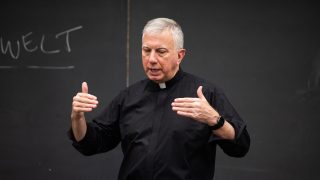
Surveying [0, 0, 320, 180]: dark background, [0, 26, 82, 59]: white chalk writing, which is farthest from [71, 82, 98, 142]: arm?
[0, 26, 82, 59]: white chalk writing

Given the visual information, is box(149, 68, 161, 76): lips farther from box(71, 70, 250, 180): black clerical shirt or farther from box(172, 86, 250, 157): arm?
box(172, 86, 250, 157): arm

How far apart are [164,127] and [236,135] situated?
0.38 meters

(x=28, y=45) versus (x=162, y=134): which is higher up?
(x=28, y=45)

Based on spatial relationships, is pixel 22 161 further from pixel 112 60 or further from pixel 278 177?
pixel 278 177

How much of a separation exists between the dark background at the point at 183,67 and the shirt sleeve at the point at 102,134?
0.89 m

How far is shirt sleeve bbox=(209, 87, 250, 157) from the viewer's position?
188 cm

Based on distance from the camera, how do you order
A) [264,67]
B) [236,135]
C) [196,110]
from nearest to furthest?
[196,110], [236,135], [264,67]

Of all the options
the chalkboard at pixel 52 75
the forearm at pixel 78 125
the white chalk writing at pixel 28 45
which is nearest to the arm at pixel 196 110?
the forearm at pixel 78 125

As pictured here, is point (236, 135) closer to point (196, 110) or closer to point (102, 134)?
point (196, 110)

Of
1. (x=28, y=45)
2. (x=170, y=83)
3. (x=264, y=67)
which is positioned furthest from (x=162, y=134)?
(x=28, y=45)

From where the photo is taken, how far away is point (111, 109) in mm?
2250

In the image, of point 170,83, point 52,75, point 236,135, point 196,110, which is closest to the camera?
point 196,110

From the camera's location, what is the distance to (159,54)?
6.63 ft

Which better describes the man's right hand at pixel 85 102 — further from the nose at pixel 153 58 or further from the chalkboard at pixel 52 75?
the chalkboard at pixel 52 75
